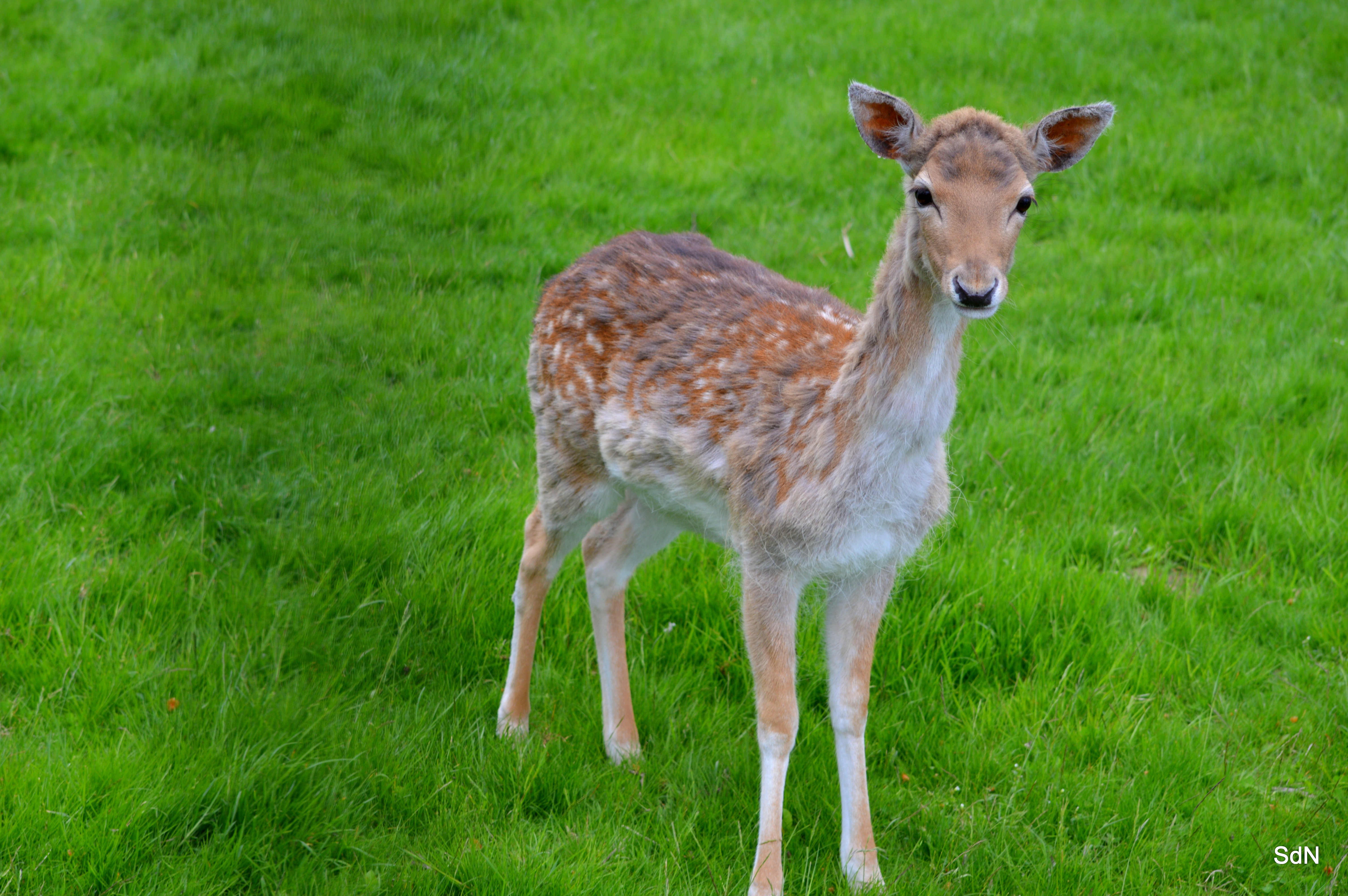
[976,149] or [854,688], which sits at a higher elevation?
[976,149]

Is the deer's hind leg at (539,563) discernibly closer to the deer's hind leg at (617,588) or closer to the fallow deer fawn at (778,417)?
the fallow deer fawn at (778,417)

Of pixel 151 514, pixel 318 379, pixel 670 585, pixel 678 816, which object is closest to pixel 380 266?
pixel 318 379

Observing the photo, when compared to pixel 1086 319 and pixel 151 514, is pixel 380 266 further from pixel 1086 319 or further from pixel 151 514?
pixel 1086 319

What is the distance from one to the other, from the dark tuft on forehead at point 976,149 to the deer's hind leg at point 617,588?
5.12 feet

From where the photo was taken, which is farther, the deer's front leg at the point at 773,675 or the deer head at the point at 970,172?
the deer's front leg at the point at 773,675

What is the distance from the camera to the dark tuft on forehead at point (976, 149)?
3.14m

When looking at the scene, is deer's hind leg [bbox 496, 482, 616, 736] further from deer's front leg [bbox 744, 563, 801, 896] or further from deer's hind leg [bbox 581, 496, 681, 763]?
deer's front leg [bbox 744, 563, 801, 896]

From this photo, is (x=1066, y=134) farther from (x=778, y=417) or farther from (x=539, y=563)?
(x=539, y=563)

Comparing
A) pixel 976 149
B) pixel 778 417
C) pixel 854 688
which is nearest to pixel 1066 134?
pixel 976 149

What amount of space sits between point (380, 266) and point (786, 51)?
12.1ft

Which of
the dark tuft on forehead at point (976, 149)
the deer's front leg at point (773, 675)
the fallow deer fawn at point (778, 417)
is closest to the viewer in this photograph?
the dark tuft on forehead at point (976, 149)

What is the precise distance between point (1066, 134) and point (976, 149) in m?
0.45

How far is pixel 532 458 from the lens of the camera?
215 inches

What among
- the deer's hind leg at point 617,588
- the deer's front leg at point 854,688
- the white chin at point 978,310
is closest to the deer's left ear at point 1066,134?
the white chin at point 978,310
